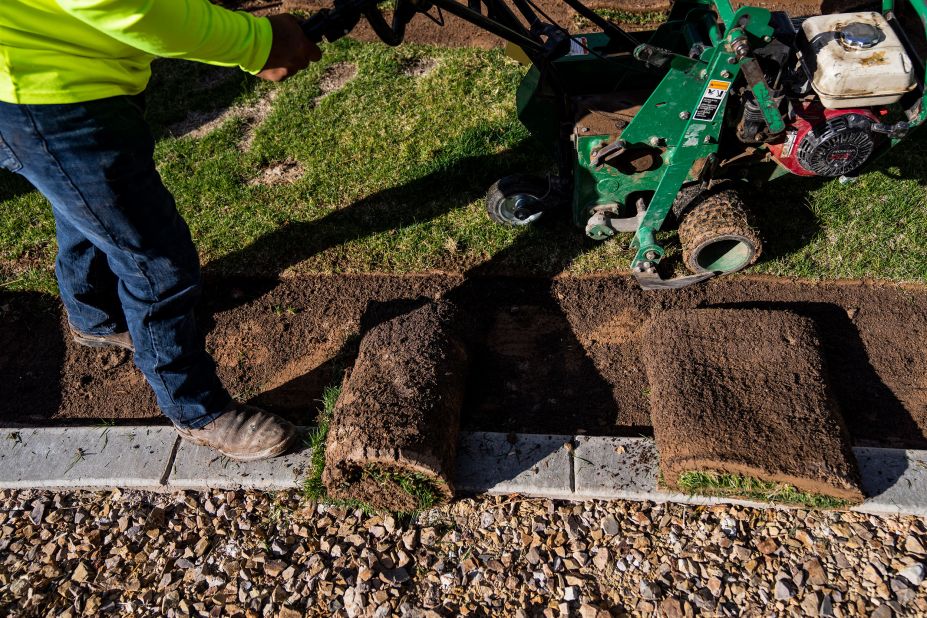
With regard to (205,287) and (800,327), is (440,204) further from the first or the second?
(800,327)

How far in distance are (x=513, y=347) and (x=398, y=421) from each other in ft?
2.95

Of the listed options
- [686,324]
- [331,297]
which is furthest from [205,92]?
[686,324]

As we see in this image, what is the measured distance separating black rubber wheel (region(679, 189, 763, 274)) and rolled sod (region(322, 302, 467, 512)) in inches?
50.1

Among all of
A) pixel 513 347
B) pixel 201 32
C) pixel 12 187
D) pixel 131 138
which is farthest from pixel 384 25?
pixel 12 187

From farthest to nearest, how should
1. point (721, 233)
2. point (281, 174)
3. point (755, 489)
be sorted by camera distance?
point (281, 174), point (721, 233), point (755, 489)

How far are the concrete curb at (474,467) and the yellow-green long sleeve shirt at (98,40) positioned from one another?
5.12ft

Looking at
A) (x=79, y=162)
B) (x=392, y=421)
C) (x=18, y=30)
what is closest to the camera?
(x=18, y=30)

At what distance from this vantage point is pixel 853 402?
2.98 metres

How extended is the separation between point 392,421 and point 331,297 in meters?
1.18

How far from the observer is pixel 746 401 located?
2670 mm

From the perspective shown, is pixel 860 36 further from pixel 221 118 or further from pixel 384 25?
pixel 221 118

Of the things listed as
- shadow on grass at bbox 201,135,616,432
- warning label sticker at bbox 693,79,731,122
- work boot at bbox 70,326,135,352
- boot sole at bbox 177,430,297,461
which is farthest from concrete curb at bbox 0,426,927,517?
warning label sticker at bbox 693,79,731,122

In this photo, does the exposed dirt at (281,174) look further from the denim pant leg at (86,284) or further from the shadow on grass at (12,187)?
the shadow on grass at (12,187)

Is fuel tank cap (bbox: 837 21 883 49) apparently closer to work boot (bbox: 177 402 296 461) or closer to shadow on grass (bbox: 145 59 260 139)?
work boot (bbox: 177 402 296 461)
